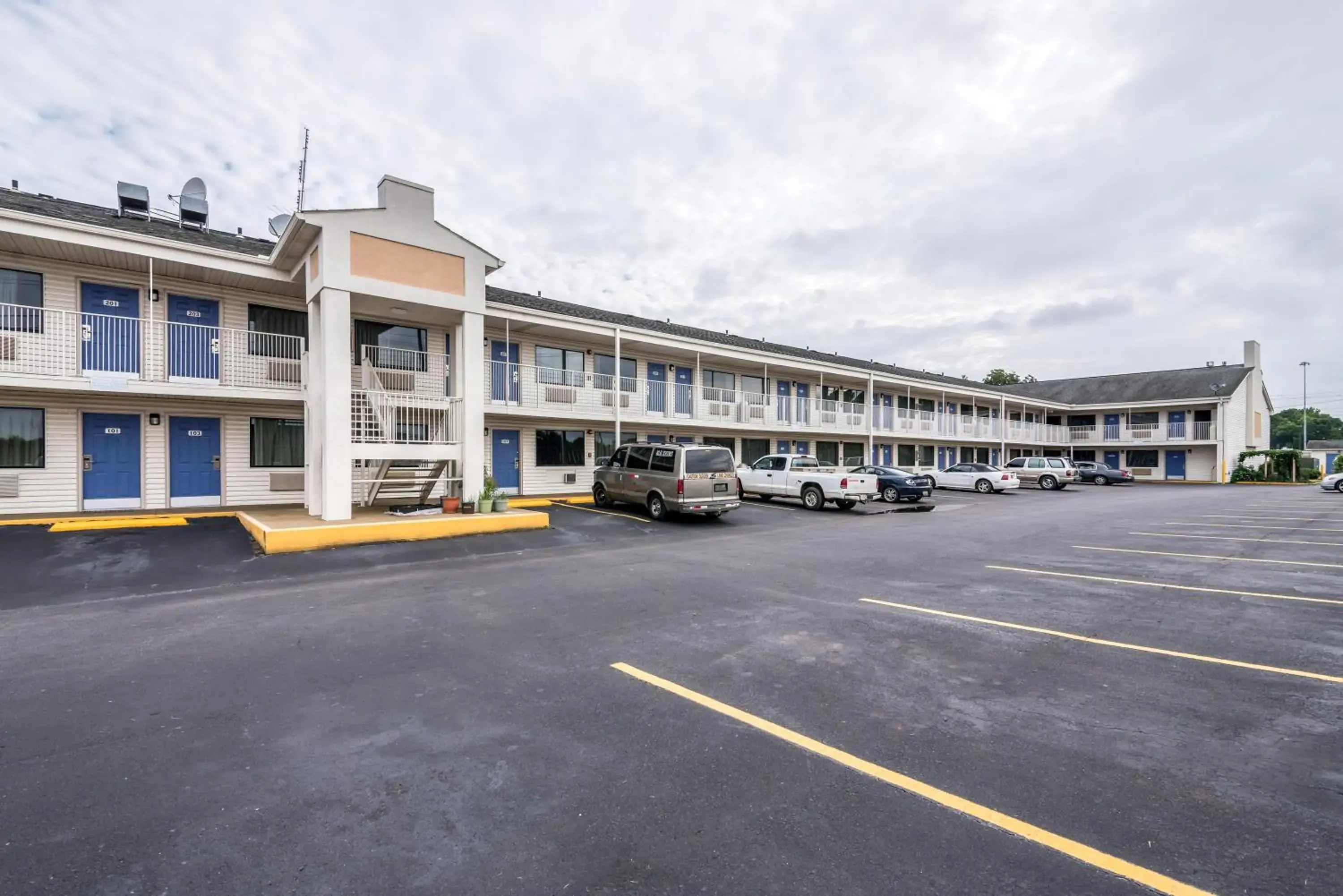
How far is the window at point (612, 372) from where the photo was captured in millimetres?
20656

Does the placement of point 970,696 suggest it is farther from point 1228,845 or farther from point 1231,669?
point 1231,669

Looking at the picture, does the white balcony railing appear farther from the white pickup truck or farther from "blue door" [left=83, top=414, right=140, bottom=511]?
the white pickup truck

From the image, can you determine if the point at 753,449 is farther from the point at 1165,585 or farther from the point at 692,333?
the point at 1165,585

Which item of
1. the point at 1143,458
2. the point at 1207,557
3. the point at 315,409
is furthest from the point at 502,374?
the point at 1143,458

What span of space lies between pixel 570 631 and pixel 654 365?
18.2 metres

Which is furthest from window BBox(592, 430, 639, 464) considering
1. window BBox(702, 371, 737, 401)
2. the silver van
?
the silver van

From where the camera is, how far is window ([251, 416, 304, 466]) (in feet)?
49.8

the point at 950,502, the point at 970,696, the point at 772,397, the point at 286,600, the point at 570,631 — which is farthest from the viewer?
the point at 772,397

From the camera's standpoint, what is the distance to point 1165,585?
803 centimetres

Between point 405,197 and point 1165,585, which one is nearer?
point 1165,585

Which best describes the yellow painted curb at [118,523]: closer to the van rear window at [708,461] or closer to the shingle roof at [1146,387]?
the van rear window at [708,461]

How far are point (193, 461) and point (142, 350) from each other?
9.18 feet

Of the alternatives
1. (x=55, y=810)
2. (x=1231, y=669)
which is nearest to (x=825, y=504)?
(x=1231, y=669)

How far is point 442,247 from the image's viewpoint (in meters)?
13.4
